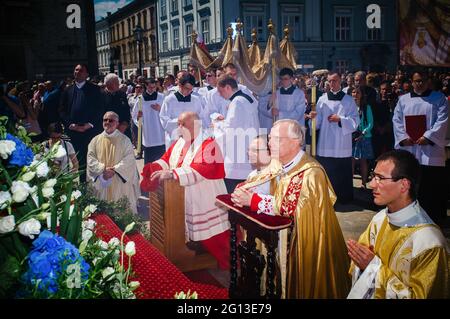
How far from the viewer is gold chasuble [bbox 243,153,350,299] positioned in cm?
295

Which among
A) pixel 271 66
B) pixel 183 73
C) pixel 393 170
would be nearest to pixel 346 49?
pixel 271 66

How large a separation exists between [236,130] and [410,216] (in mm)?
4168

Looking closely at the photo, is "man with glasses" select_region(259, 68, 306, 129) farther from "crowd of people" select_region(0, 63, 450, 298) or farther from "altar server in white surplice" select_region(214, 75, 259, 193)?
"altar server in white surplice" select_region(214, 75, 259, 193)

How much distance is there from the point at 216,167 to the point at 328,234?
1896 mm

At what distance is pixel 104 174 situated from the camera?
5488 mm

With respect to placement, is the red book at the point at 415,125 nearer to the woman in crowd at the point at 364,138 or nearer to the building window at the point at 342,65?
the woman in crowd at the point at 364,138

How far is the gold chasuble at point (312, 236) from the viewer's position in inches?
116

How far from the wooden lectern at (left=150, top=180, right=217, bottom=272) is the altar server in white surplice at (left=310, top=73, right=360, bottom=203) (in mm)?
3089

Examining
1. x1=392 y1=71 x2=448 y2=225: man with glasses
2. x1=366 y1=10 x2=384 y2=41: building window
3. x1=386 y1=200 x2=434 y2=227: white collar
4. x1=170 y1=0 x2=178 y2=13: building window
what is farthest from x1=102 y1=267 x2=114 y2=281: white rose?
x1=366 y1=10 x2=384 y2=41: building window

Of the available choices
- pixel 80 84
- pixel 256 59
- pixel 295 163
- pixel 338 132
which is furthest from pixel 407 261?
pixel 256 59

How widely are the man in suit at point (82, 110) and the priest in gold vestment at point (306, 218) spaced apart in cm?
451

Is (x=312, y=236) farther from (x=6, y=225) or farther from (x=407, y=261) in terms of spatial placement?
(x=6, y=225)

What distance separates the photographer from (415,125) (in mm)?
5727

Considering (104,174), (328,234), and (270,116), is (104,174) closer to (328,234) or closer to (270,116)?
(328,234)
